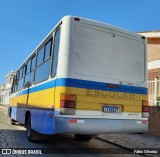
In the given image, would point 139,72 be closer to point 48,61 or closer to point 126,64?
point 126,64

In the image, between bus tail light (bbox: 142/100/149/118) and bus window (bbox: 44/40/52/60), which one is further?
bus window (bbox: 44/40/52/60)

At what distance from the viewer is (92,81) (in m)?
7.68

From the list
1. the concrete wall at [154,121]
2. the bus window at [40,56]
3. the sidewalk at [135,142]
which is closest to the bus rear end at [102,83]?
the bus window at [40,56]

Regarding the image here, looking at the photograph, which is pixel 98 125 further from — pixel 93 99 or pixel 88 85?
pixel 88 85

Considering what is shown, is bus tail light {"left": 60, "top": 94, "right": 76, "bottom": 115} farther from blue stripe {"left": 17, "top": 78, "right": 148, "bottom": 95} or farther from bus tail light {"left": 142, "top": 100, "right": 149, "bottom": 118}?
bus tail light {"left": 142, "top": 100, "right": 149, "bottom": 118}

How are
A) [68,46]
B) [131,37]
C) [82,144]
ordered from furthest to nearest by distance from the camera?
[82,144], [131,37], [68,46]

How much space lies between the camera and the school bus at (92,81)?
7.34 metres

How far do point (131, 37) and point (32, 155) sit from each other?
161 inches

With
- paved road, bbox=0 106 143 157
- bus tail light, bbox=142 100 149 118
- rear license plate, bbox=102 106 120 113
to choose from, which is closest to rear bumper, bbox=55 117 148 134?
bus tail light, bbox=142 100 149 118

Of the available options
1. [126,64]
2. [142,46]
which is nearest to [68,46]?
[126,64]

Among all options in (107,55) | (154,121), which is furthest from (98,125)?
(154,121)

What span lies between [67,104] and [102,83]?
1.15 metres

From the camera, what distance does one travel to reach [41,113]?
28.5ft

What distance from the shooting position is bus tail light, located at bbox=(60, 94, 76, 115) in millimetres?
7180
